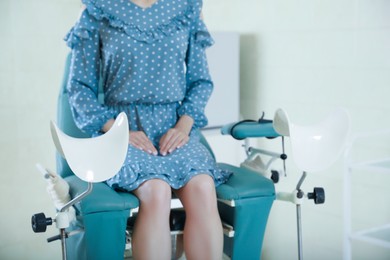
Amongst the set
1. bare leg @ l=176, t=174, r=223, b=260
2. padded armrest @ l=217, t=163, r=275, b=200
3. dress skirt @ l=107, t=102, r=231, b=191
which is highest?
dress skirt @ l=107, t=102, r=231, b=191

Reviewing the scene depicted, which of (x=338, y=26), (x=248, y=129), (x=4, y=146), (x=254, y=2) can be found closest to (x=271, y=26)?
(x=254, y=2)

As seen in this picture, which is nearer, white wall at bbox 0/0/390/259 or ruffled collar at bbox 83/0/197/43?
ruffled collar at bbox 83/0/197/43

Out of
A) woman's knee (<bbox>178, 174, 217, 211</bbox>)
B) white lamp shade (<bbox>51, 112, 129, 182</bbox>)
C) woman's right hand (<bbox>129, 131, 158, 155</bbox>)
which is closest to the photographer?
white lamp shade (<bbox>51, 112, 129, 182</bbox>)

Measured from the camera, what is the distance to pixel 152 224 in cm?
158

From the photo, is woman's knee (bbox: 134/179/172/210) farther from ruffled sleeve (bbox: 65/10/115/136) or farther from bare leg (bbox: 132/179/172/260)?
ruffled sleeve (bbox: 65/10/115/136)

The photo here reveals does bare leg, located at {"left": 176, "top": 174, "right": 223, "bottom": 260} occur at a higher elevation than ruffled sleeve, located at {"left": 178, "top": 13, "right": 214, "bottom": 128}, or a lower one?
lower

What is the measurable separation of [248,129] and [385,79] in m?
0.64

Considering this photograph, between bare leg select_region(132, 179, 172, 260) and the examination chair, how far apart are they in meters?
0.03

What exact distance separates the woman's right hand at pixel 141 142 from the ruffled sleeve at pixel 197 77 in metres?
0.20

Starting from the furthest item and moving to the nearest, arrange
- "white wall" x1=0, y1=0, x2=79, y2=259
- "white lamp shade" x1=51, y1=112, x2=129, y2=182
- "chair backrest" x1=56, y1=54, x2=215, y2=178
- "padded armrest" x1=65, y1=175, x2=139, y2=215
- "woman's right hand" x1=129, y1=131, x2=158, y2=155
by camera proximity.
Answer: "white wall" x1=0, y1=0, x2=79, y2=259 → "chair backrest" x1=56, y1=54, x2=215, y2=178 → "woman's right hand" x1=129, y1=131, x2=158, y2=155 → "padded armrest" x1=65, y1=175, x2=139, y2=215 → "white lamp shade" x1=51, y1=112, x2=129, y2=182

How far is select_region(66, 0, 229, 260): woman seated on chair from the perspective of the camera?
1660 millimetres

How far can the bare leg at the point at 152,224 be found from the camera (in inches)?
62.0

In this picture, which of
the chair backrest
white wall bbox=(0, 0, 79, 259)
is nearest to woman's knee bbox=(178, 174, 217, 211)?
the chair backrest

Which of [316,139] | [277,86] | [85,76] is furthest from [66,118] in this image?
[277,86]
